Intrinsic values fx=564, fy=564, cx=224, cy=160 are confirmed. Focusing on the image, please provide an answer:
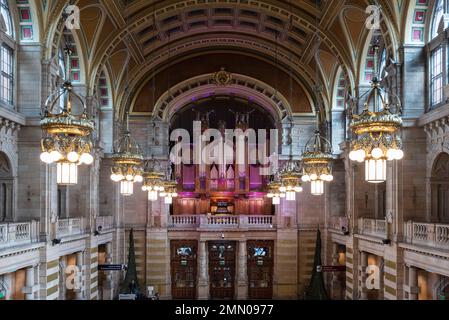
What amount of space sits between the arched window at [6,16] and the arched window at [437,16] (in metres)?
13.7

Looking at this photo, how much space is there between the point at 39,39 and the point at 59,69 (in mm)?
3701

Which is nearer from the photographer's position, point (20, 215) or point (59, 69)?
point (20, 215)

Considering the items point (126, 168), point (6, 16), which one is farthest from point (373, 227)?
point (6, 16)

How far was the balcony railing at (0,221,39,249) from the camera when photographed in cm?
1530

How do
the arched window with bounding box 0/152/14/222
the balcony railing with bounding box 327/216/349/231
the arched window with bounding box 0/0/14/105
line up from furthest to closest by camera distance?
the balcony railing with bounding box 327/216/349/231, the arched window with bounding box 0/152/14/222, the arched window with bounding box 0/0/14/105

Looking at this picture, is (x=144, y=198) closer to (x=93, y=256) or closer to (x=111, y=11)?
(x=93, y=256)

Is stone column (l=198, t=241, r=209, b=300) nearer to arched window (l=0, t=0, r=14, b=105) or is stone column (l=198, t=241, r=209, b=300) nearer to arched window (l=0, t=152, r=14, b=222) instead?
arched window (l=0, t=152, r=14, b=222)

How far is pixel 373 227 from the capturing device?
21.8 m

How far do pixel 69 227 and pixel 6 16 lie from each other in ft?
27.2

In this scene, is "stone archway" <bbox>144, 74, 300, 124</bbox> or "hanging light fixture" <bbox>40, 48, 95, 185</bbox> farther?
"stone archway" <bbox>144, 74, 300, 124</bbox>

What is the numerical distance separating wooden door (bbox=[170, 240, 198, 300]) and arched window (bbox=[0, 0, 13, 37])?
57.7 ft

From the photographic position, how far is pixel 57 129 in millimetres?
11453

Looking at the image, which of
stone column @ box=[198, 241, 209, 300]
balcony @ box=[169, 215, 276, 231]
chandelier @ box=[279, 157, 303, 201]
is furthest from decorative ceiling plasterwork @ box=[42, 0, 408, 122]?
stone column @ box=[198, 241, 209, 300]
